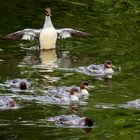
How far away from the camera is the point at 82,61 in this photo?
2395 centimetres

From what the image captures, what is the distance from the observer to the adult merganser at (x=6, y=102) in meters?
18.5

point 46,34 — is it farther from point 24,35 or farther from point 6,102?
point 6,102

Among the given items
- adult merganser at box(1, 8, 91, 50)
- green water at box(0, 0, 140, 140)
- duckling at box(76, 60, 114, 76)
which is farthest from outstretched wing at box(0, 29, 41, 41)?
duckling at box(76, 60, 114, 76)

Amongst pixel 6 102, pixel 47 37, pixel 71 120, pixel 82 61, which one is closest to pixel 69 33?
pixel 47 37

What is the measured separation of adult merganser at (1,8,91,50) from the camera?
2615cm

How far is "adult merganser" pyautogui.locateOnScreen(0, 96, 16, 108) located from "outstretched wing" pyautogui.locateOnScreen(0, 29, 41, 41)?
7.30m

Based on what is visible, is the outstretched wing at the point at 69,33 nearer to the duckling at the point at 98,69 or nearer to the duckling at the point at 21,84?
the duckling at the point at 98,69

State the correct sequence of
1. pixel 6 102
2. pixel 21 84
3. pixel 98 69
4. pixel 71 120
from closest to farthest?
pixel 71 120
pixel 6 102
pixel 21 84
pixel 98 69

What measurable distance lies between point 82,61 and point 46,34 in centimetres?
267

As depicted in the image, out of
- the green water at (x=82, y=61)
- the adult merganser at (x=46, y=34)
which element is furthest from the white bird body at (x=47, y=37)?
the green water at (x=82, y=61)

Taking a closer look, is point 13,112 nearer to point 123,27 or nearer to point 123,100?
point 123,100

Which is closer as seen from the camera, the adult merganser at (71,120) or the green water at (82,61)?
the green water at (82,61)

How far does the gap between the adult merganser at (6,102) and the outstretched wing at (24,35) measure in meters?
7.30

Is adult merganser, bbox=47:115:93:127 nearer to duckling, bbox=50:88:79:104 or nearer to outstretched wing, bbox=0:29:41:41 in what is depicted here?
duckling, bbox=50:88:79:104
